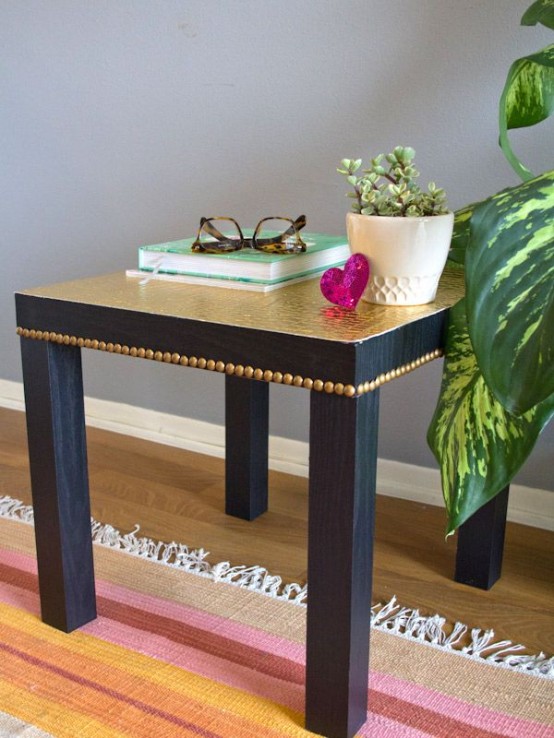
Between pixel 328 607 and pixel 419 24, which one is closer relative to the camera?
pixel 328 607

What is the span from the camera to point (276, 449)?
1.64 metres

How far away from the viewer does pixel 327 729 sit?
884 millimetres

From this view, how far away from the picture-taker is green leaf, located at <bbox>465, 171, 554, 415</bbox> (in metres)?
0.69

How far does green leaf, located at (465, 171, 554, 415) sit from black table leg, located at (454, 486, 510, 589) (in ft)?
1.68

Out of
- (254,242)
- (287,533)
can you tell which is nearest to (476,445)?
(254,242)

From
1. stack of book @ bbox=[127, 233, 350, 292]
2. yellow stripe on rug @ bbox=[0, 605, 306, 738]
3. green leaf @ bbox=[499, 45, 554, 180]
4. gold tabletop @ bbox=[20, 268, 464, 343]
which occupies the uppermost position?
green leaf @ bbox=[499, 45, 554, 180]

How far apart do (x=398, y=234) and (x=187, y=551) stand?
0.64m

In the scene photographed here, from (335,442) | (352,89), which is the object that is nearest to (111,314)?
(335,442)

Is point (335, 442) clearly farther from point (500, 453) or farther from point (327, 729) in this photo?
point (327, 729)

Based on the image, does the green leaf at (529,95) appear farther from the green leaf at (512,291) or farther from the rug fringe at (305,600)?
the rug fringe at (305,600)

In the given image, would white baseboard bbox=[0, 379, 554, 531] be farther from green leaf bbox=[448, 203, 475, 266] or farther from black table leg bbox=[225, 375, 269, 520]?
green leaf bbox=[448, 203, 475, 266]

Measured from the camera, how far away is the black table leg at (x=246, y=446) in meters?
1.36

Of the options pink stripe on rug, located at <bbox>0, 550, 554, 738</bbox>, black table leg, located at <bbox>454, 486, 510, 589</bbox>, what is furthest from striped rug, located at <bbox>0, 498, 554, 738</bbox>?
black table leg, located at <bbox>454, 486, 510, 589</bbox>

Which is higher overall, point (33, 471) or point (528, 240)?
point (528, 240)
